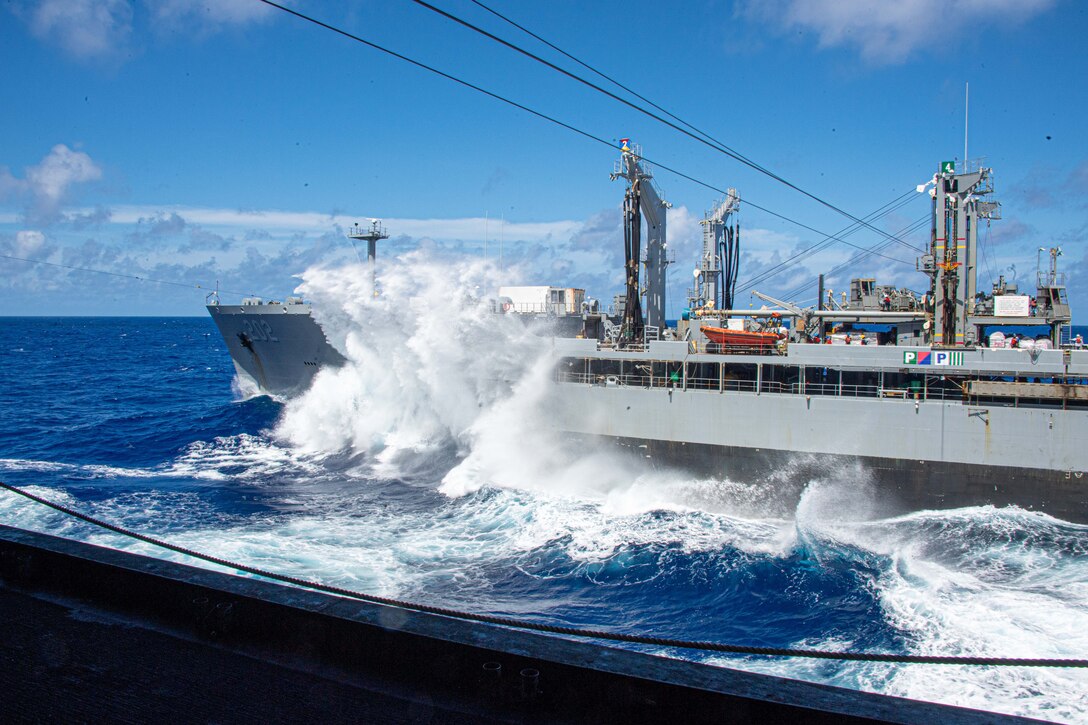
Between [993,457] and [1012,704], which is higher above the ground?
[993,457]

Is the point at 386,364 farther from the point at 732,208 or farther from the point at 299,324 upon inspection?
the point at 732,208

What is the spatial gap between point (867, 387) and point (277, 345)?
93.6ft

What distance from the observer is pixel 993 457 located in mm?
20719

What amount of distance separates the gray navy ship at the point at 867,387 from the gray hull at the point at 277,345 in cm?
1000

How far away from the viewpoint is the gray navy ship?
20656mm

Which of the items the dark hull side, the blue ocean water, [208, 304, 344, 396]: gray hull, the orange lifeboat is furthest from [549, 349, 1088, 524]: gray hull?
[208, 304, 344, 396]: gray hull

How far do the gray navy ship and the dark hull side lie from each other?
0.04 meters

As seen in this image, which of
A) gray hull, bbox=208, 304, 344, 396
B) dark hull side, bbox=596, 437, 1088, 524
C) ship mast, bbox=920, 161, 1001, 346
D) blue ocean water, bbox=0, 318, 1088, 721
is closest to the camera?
blue ocean water, bbox=0, 318, 1088, 721

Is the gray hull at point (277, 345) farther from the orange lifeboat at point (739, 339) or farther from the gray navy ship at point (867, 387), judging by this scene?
the orange lifeboat at point (739, 339)

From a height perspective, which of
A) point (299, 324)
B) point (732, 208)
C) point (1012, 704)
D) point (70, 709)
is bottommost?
point (1012, 704)

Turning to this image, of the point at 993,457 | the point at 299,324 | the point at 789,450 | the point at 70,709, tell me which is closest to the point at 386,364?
the point at 299,324

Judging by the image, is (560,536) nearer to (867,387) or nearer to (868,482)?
(868,482)

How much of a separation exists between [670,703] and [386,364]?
29.3 metres

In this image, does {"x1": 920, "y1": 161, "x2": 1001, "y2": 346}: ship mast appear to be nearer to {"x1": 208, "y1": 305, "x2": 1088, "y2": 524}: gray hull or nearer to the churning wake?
{"x1": 208, "y1": 305, "x2": 1088, "y2": 524}: gray hull
